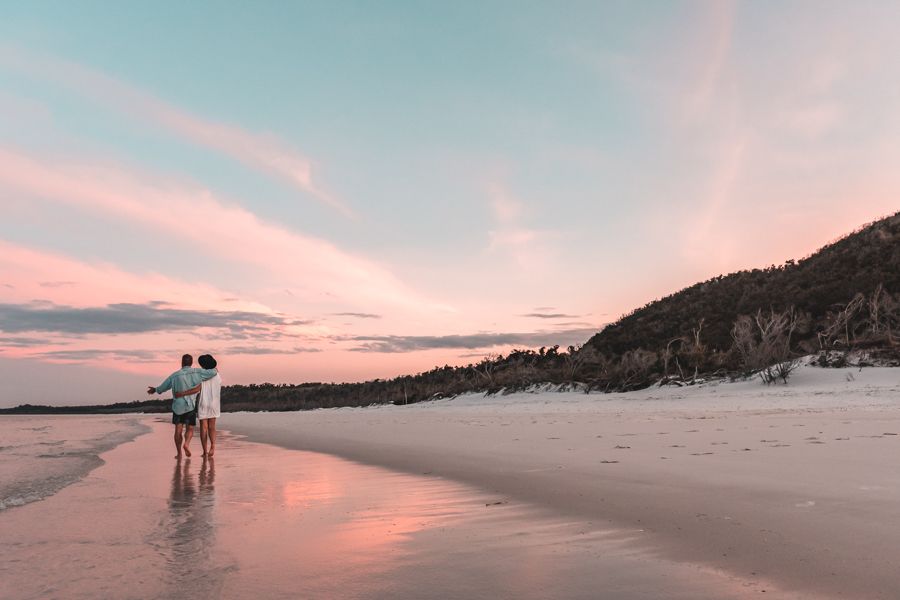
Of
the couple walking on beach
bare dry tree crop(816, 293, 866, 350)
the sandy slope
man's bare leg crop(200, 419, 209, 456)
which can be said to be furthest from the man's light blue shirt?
bare dry tree crop(816, 293, 866, 350)

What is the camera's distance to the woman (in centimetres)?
1139

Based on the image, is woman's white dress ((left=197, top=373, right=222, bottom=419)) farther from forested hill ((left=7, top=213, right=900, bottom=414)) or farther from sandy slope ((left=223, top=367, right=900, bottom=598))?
forested hill ((left=7, top=213, right=900, bottom=414))

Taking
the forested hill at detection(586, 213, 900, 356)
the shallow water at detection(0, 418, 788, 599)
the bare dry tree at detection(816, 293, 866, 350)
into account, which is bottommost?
the shallow water at detection(0, 418, 788, 599)

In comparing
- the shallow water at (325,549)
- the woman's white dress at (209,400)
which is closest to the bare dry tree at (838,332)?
the shallow water at (325,549)

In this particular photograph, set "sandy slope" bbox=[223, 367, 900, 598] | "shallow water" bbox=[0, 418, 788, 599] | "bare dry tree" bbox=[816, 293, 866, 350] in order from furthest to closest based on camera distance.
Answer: "bare dry tree" bbox=[816, 293, 866, 350], "sandy slope" bbox=[223, 367, 900, 598], "shallow water" bbox=[0, 418, 788, 599]

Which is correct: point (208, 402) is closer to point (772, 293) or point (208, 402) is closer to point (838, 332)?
point (838, 332)

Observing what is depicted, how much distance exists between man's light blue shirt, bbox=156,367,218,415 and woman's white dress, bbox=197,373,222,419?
0.15 meters

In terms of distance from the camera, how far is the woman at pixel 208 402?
11391 millimetres

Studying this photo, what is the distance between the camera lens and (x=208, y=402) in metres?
11.8

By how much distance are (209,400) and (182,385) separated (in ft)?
1.93

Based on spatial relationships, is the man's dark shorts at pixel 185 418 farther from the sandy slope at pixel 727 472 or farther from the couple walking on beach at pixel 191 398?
the sandy slope at pixel 727 472

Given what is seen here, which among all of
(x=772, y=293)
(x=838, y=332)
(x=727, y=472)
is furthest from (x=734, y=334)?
(x=727, y=472)

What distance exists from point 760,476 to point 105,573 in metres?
5.29

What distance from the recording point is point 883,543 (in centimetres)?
345
